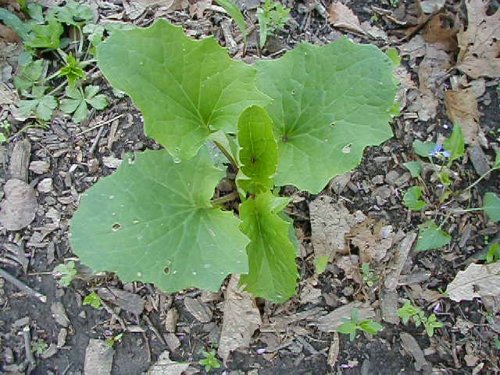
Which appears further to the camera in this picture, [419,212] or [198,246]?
[419,212]

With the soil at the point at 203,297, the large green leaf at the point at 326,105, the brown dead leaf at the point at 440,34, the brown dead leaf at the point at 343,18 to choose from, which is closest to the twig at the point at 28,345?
the soil at the point at 203,297

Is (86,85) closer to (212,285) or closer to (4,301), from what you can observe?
(4,301)

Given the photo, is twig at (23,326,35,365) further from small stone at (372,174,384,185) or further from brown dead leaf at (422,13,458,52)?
brown dead leaf at (422,13,458,52)

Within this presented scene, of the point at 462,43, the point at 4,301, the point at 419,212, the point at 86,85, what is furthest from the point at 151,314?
the point at 462,43

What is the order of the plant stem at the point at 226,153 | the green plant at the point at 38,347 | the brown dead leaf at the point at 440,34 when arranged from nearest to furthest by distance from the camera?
the plant stem at the point at 226,153 < the green plant at the point at 38,347 < the brown dead leaf at the point at 440,34

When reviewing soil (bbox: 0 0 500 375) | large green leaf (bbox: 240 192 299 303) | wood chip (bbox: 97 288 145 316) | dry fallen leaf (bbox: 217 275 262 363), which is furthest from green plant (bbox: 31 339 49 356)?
large green leaf (bbox: 240 192 299 303)

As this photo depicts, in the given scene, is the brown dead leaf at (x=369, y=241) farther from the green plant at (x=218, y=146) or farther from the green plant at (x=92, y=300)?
the green plant at (x=92, y=300)
